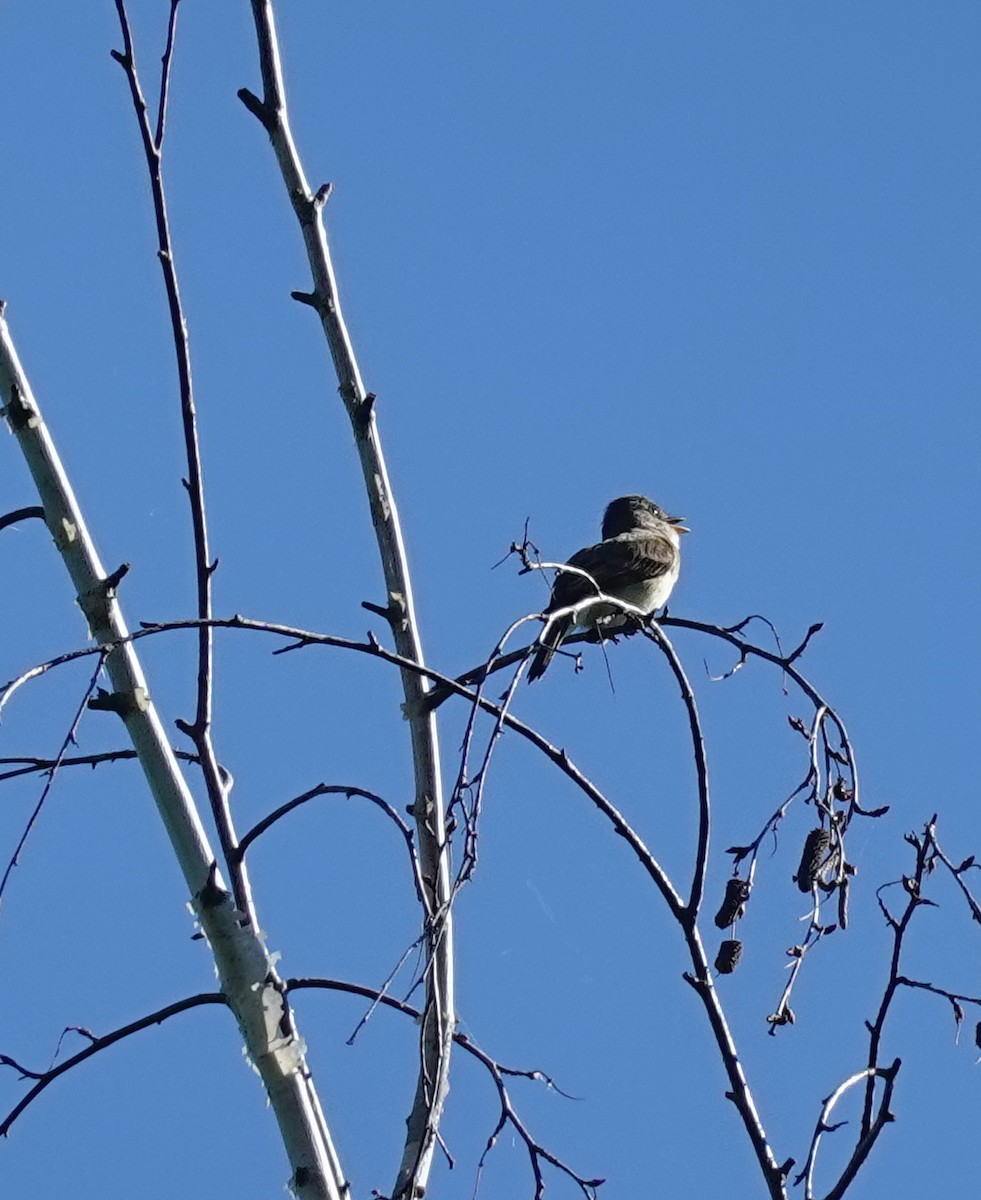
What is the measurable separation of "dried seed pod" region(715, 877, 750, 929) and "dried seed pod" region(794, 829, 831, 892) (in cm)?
11

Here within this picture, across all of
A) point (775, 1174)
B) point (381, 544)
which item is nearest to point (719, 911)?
point (775, 1174)

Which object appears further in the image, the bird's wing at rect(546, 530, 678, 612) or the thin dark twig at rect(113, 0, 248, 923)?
the bird's wing at rect(546, 530, 678, 612)

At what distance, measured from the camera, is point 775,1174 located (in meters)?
2.91

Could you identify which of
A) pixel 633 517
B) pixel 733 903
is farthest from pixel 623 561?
pixel 733 903

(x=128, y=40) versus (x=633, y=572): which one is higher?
(x=633, y=572)

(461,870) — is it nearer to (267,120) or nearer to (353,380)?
(353,380)

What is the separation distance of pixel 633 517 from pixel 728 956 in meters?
5.88

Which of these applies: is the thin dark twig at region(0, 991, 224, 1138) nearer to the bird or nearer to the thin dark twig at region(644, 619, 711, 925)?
the thin dark twig at region(644, 619, 711, 925)

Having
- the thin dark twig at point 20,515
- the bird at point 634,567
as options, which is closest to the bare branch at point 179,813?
the thin dark twig at point 20,515

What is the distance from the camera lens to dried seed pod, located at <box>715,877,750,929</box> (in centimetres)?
357

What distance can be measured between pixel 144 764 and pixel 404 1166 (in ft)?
3.09

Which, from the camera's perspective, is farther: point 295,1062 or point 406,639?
point 406,639

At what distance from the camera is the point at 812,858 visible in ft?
11.7

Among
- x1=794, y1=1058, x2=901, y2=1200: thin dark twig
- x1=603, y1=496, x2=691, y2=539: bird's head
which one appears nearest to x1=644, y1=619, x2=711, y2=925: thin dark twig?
x1=794, y1=1058, x2=901, y2=1200: thin dark twig
